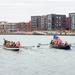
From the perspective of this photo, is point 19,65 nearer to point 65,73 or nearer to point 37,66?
point 37,66

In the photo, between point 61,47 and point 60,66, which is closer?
point 60,66

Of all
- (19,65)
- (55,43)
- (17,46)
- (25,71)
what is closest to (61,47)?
(55,43)

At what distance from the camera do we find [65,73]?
42.0 m

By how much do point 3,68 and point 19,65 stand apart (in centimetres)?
368

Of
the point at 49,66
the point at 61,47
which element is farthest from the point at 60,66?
the point at 61,47

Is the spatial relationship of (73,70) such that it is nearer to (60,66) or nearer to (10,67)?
(60,66)

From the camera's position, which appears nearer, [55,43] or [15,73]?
[15,73]

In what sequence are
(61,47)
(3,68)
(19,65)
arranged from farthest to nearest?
1. (61,47)
2. (19,65)
3. (3,68)

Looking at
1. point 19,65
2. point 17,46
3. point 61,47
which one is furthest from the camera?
point 61,47

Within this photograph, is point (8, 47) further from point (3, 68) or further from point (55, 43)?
point (3, 68)

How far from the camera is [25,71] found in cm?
4334

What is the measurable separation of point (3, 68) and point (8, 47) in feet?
85.7

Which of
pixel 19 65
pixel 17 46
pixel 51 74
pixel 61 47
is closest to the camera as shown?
pixel 51 74

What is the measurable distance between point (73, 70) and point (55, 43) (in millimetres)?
35820
